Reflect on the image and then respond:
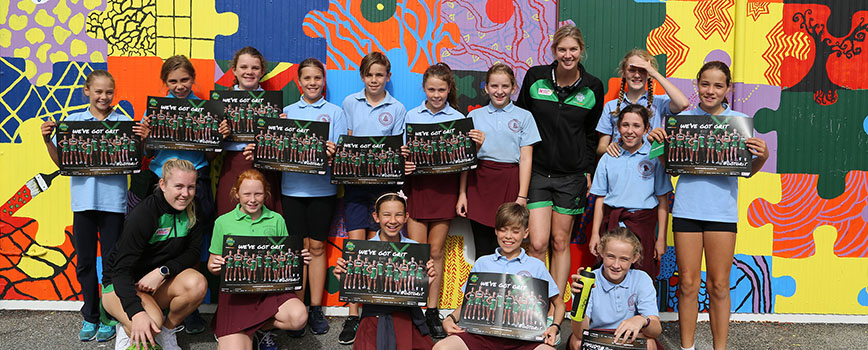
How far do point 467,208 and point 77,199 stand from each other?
275 cm

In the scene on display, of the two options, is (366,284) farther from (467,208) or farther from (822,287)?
(822,287)

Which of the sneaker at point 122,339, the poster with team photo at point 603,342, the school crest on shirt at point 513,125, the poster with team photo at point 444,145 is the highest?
the school crest on shirt at point 513,125

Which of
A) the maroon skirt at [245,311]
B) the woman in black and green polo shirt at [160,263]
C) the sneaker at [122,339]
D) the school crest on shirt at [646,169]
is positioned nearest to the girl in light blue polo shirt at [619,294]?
the school crest on shirt at [646,169]

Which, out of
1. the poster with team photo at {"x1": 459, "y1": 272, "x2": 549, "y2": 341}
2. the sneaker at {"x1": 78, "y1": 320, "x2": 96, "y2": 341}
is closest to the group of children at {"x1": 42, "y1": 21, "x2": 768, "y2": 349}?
the sneaker at {"x1": 78, "y1": 320, "x2": 96, "y2": 341}

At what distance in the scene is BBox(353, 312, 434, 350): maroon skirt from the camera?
377 centimetres

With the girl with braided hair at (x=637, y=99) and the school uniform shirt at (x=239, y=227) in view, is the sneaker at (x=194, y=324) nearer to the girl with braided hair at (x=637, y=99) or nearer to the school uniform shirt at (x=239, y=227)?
the school uniform shirt at (x=239, y=227)

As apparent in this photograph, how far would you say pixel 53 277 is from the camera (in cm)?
525

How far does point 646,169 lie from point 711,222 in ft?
1.72

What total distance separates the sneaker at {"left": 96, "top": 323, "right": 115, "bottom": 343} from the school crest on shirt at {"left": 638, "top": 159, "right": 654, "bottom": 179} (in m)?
3.80

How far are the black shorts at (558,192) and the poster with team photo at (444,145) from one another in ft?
1.68

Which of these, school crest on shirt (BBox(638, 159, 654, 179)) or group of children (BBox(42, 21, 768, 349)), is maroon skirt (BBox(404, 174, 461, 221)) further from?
school crest on shirt (BBox(638, 159, 654, 179))

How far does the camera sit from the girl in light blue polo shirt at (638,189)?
4266mm

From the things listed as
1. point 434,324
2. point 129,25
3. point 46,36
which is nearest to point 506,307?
point 434,324

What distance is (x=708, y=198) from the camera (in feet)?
13.5
